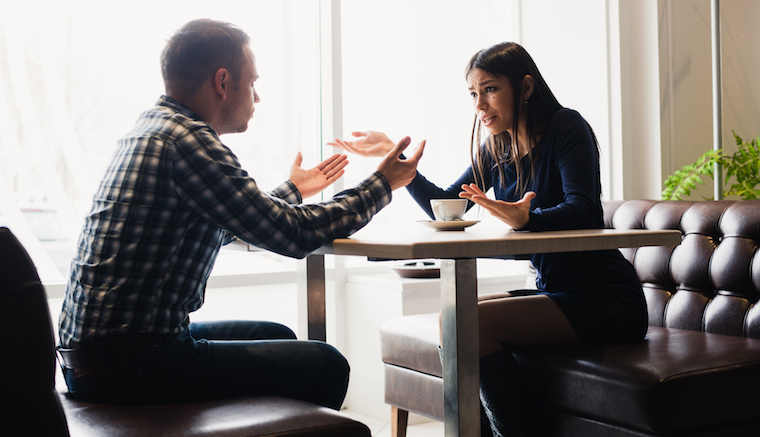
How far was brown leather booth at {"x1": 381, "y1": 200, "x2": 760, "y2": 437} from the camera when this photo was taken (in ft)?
4.46

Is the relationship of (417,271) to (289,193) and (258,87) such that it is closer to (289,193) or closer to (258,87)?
(258,87)

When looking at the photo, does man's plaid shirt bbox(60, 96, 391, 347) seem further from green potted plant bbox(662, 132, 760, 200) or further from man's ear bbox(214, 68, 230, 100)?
green potted plant bbox(662, 132, 760, 200)

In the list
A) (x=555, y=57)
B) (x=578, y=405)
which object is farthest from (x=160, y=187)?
(x=555, y=57)

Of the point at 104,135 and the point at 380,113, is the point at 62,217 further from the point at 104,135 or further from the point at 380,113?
the point at 380,113

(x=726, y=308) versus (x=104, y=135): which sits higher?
(x=104, y=135)

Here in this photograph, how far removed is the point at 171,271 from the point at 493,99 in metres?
1.03

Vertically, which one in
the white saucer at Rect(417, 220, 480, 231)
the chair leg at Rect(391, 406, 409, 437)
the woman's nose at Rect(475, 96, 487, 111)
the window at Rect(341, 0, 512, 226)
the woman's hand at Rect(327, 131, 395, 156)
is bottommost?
the chair leg at Rect(391, 406, 409, 437)

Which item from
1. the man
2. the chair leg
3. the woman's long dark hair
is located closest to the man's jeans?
the man

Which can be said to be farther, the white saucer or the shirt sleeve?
the white saucer

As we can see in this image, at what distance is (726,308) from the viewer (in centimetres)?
188

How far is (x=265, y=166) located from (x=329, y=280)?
606 millimetres

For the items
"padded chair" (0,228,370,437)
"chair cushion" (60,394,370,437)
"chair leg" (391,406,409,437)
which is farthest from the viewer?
"chair leg" (391,406,409,437)

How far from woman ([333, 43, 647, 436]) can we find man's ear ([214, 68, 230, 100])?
19.9 inches

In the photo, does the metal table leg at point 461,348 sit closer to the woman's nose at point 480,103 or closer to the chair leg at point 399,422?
the woman's nose at point 480,103
